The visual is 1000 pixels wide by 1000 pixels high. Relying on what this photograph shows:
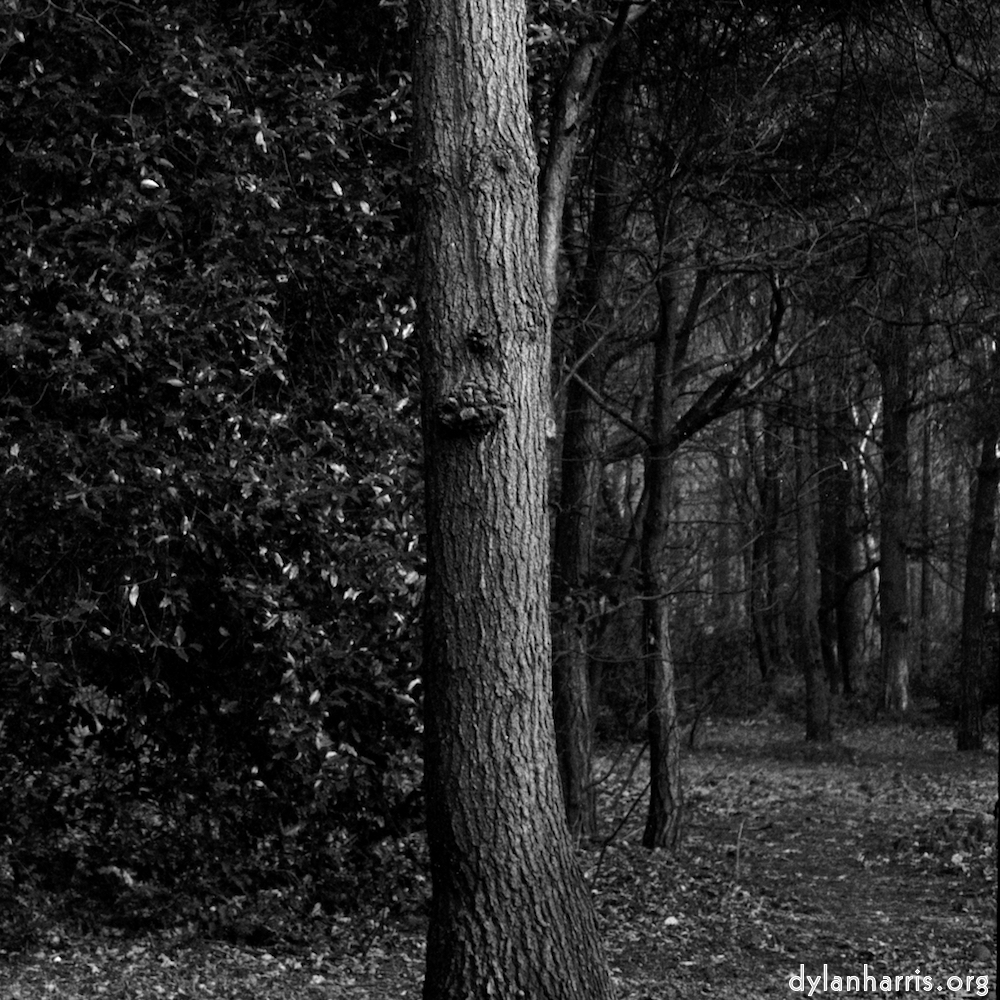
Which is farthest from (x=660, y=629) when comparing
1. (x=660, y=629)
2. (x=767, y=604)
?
(x=767, y=604)

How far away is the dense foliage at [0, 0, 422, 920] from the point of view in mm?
5574

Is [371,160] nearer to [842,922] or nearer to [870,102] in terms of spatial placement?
[870,102]

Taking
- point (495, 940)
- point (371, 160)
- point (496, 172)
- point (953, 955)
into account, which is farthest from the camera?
point (371, 160)

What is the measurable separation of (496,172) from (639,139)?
17.0 ft

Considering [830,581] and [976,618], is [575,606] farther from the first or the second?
[830,581]

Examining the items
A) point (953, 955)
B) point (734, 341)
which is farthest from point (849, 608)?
point (953, 955)

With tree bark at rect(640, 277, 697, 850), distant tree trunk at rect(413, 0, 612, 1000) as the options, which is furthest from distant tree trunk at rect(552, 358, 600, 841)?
distant tree trunk at rect(413, 0, 612, 1000)

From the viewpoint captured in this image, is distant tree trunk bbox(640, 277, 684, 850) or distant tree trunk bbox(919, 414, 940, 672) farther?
distant tree trunk bbox(919, 414, 940, 672)

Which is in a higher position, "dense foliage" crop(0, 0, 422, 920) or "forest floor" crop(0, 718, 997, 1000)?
"dense foliage" crop(0, 0, 422, 920)

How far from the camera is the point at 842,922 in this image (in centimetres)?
685

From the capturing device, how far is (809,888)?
7852mm

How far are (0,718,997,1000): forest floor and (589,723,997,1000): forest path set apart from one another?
2 cm

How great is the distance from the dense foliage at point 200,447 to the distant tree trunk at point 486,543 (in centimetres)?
175

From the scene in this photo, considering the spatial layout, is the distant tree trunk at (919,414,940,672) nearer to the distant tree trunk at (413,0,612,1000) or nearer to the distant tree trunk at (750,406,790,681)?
the distant tree trunk at (750,406,790,681)
